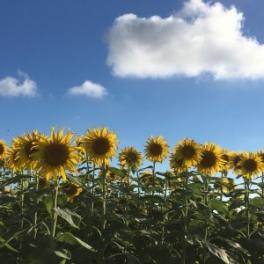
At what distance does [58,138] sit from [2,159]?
21.7 ft

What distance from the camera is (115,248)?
9.30 meters

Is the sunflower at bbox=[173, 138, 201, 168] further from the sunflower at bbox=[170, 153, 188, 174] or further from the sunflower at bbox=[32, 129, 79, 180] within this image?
the sunflower at bbox=[32, 129, 79, 180]

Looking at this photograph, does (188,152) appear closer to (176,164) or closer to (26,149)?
(176,164)

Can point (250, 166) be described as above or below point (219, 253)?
above

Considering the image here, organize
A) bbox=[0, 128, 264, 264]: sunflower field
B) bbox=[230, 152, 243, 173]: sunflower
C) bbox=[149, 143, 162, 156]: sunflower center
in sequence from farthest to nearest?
bbox=[230, 152, 243, 173]: sunflower, bbox=[149, 143, 162, 156]: sunflower center, bbox=[0, 128, 264, 264]: sunflower field

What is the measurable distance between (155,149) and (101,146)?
3407mm

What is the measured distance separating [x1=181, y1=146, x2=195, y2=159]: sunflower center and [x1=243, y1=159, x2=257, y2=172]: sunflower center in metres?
1.89

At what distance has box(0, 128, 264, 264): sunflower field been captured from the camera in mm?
7391

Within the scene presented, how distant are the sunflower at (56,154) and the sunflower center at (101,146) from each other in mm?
2678

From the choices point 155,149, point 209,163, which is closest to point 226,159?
point 155,149

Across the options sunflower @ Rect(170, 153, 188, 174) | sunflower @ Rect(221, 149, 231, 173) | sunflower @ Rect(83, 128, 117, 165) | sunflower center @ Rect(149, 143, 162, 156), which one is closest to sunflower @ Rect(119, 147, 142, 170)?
sunflower center @ Rect(149, 143, 162, 156)

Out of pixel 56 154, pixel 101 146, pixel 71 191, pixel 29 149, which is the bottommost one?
pixel 56 154

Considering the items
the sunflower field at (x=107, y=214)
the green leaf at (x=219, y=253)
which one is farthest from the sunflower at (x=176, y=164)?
the green leaf at (x=219, y=253)

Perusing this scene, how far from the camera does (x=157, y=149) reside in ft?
44.9
